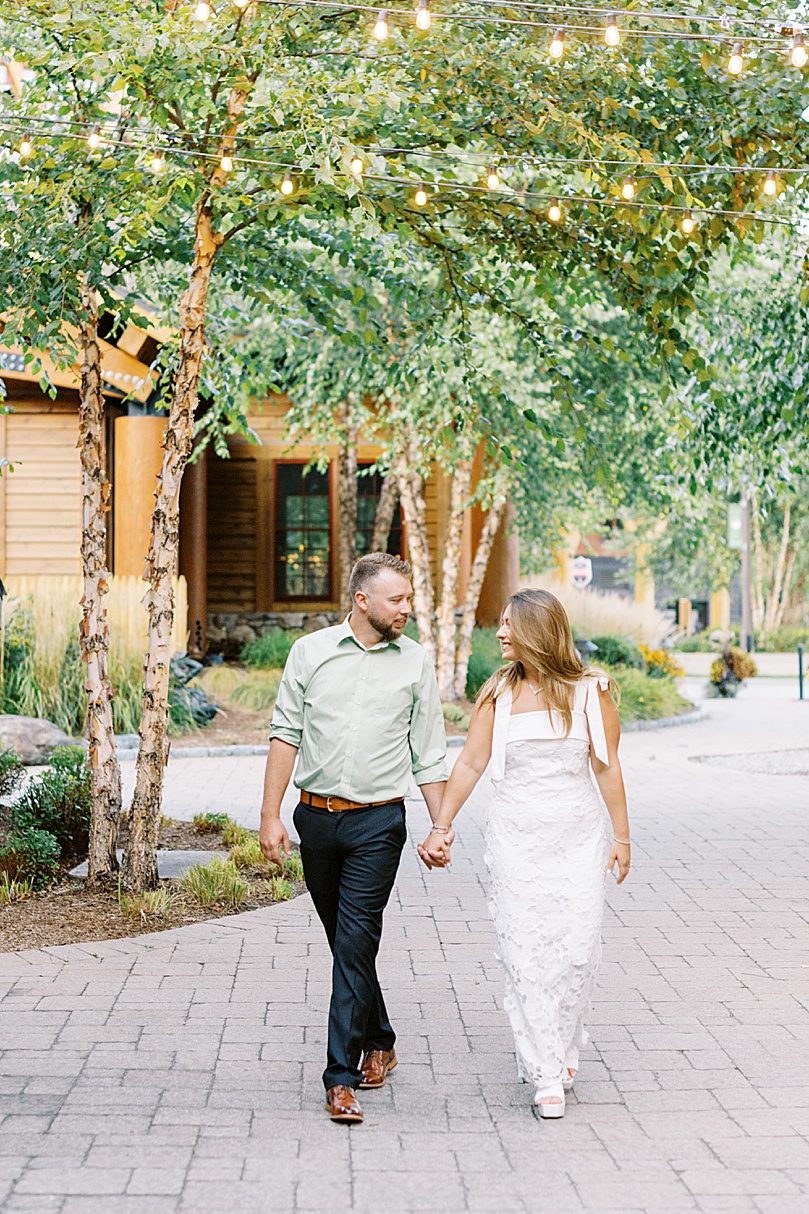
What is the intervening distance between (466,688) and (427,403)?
5.50 m

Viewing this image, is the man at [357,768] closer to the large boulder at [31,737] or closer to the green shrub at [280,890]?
the green shrub at [280,890]

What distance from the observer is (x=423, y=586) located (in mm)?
19016

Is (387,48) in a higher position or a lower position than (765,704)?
higher

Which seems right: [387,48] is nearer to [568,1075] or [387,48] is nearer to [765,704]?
[568,1075]

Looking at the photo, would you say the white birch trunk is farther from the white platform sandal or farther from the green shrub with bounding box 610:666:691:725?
the green shrub with bounding box 610:666:691:725

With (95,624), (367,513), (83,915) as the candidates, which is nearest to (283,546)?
(367,513)

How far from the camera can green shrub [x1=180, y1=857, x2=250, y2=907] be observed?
25.8ft

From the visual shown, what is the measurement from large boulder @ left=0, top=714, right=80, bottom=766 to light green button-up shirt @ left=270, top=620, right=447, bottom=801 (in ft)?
31.2

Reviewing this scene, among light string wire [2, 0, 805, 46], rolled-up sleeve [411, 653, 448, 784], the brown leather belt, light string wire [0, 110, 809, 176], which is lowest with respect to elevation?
the brown leather belt

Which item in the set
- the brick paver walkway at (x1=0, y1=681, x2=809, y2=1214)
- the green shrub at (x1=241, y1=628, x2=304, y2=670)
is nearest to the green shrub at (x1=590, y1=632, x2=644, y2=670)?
the green shrub at (x1=241, y1=628, x2=304, y2=670)

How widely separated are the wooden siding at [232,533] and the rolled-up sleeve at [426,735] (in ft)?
63.0

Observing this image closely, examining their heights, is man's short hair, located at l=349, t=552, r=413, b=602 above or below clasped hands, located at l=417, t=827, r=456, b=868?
above

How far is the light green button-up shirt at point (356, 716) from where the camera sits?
192 inches

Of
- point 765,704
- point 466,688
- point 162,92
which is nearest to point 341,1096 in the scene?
point 162,92
